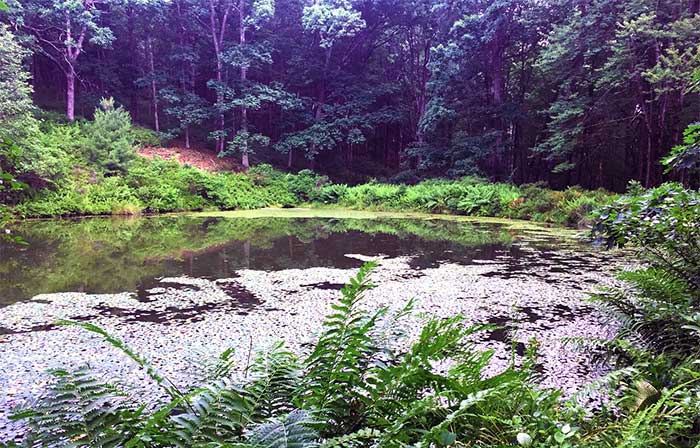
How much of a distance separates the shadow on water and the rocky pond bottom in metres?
0.03

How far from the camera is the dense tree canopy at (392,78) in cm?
1091

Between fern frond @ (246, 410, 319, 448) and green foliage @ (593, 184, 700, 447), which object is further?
green foliage @ (593, 184, 700, 447)

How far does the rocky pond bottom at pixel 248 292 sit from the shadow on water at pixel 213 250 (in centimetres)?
3

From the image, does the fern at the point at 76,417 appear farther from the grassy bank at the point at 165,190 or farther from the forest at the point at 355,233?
the grassy bank at the point at 165,190

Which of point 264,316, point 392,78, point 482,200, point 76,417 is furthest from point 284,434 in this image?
point 392,78

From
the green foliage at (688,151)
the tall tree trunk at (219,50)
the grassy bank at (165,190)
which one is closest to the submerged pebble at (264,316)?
the green foliage at (688,151)

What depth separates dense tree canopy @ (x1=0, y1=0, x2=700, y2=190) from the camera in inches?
430

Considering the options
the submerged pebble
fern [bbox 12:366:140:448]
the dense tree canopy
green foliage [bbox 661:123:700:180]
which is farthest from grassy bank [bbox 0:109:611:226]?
fern [bbox 12:366:140:448]

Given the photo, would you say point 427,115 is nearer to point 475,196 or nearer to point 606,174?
point 475,196

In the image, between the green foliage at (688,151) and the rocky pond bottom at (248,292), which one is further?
the rocky pond bottom at (248,292)

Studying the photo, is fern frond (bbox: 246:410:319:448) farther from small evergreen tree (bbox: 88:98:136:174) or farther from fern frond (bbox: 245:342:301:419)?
small evergreen tree (bbox: 88:98:136:174)

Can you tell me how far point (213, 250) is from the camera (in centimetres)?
630

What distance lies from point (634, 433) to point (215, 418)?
0.93 m

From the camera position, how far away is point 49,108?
55.1ft
